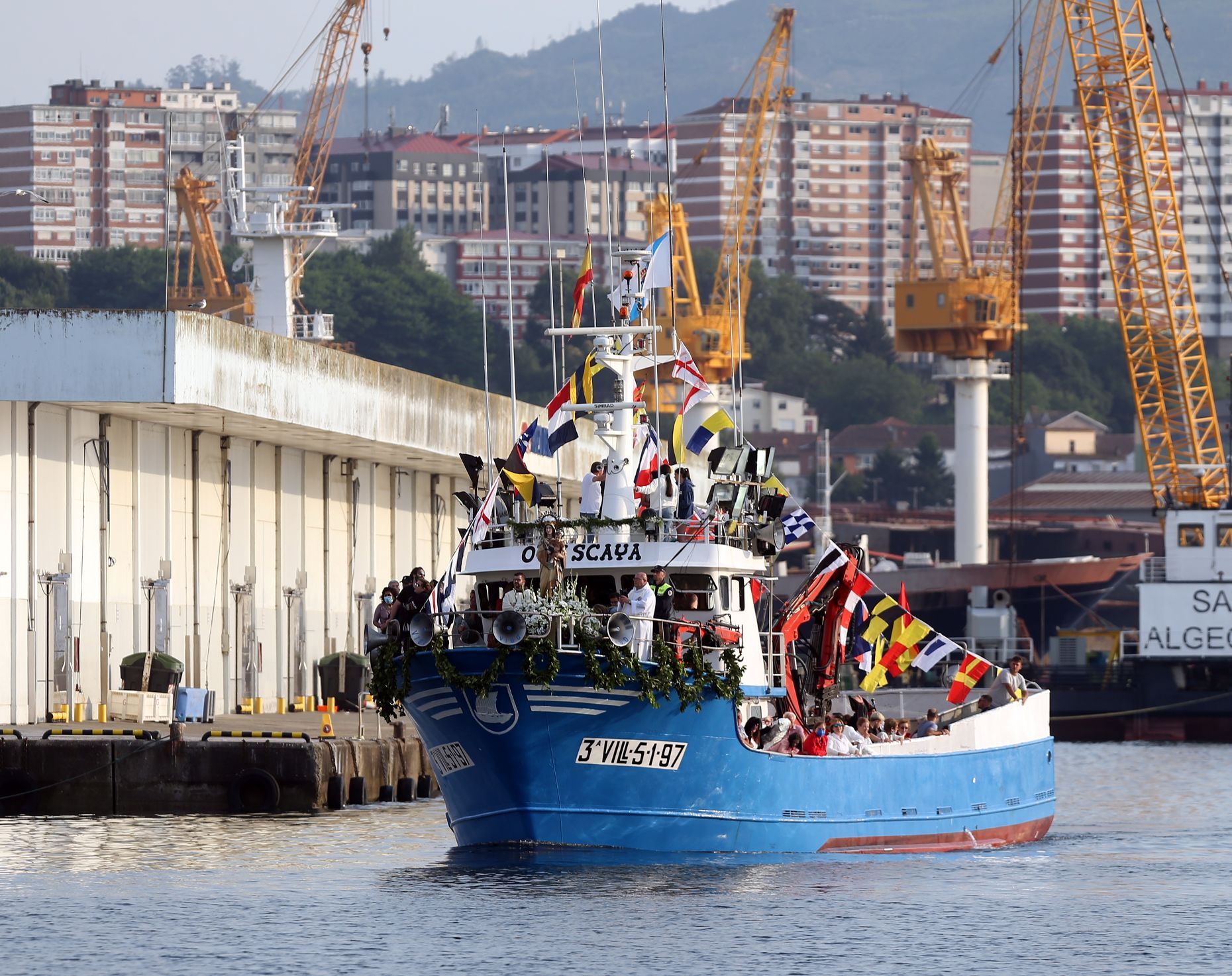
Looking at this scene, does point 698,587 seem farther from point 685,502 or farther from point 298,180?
point 298,180

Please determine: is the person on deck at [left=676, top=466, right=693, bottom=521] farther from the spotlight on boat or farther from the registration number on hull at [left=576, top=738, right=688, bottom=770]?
the registration number on hull at [left=576, top=738, right=688, bottom=770]

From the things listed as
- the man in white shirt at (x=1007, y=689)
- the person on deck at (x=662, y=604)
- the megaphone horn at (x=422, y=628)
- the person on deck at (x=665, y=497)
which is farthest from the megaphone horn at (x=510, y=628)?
the man in white shirt at (x=1007, y=689)

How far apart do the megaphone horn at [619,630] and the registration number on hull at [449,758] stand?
122 inches

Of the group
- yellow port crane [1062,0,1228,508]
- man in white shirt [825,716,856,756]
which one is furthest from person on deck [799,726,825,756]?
yellow port crane [1062,0,1228,508]

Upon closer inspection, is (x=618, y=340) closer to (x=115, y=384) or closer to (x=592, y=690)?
(x=592, y=690)

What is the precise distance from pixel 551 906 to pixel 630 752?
3259 millimetres

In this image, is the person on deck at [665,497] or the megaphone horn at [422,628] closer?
the megaphone horn at [422,628]

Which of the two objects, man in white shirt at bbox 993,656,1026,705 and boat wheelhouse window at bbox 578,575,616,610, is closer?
boat wheelhouse window at bbox 578,575,616,610

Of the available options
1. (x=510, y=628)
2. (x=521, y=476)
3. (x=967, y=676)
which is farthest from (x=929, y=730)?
(x=510, y=628)

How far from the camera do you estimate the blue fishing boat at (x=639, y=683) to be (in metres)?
35.2

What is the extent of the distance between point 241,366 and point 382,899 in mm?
21640

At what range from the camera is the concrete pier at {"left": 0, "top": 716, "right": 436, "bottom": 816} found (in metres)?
43.2

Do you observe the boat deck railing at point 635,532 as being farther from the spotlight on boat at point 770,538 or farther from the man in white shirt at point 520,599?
the man in white shirt at point 520,599

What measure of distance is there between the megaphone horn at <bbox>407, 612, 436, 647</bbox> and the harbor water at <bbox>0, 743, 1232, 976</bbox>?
11.3 feet
